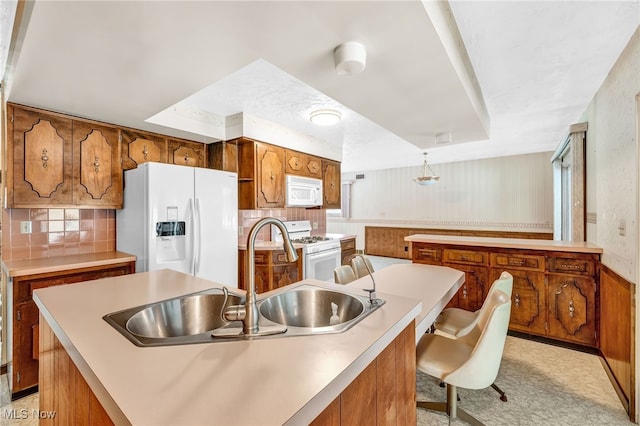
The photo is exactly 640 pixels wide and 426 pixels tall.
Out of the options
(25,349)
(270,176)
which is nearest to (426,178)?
(270,176)

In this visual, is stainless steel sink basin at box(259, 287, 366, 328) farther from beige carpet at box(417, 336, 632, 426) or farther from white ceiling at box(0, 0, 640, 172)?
white ceiling at box(0, 0, 640, 172)

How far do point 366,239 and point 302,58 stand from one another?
6931 millimetres

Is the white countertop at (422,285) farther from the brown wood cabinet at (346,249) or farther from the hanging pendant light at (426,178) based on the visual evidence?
the hanging pendant light at (426,178)

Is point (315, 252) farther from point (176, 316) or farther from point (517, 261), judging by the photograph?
point (176, 316)

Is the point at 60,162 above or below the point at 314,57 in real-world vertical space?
below

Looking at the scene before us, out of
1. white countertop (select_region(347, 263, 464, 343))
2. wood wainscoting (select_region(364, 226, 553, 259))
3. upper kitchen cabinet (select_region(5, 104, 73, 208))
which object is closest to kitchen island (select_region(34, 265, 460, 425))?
white countertop (select_region(347, 263, 464, 343))

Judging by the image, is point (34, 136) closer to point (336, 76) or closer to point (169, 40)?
point (169, 40)

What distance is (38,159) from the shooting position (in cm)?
234

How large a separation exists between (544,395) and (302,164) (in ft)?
11.9

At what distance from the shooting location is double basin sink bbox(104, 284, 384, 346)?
1.17 metres

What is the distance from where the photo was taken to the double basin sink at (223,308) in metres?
1.17

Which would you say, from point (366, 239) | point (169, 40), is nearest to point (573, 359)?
point (169, 40)

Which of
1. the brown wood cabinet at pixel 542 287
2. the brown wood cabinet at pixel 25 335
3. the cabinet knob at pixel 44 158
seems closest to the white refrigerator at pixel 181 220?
the cabinet knob at pixel 44 158

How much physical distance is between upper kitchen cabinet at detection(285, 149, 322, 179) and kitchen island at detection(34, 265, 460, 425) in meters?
3.16
